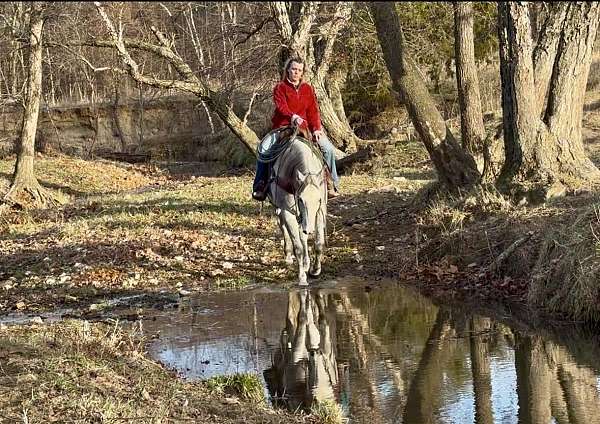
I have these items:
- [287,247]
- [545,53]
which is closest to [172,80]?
[287,247]

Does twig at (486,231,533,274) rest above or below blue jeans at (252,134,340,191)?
below

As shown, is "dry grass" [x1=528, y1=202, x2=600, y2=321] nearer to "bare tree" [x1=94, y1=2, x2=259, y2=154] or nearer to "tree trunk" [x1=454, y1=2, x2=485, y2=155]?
"tree trunk" [x1=454, y1=2, x2=485, y2=155]

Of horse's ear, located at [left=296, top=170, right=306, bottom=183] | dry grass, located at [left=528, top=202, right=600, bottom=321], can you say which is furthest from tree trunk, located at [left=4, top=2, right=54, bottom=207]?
dry grass, located at [left=528, top=202, right=600, bottom=321]

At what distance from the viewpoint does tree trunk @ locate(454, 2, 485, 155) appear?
18.8 metres

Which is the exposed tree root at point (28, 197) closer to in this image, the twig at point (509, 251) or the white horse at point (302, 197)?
the white horse at point (302, 197)

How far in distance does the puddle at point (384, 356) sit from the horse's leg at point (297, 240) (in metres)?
0.38

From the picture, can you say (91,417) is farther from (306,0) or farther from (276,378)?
(306,0)

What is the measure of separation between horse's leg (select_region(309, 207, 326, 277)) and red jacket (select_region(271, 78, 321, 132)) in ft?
4.61

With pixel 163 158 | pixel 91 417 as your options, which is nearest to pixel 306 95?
pixel 91 417

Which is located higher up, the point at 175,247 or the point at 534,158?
the point at 534,158

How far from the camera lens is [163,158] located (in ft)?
130

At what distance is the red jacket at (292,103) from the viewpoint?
1247cm

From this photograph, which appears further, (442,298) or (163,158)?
(163,158)

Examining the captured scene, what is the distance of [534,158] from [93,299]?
704 cm
